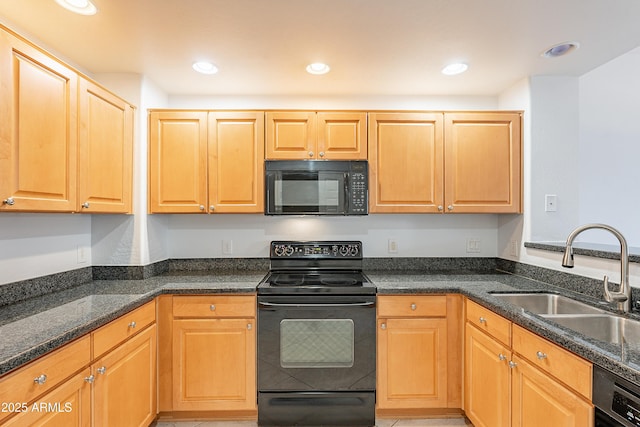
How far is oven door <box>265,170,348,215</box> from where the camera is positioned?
2256mm

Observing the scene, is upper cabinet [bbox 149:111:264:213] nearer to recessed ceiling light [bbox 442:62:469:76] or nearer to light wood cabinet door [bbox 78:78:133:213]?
light wood cabinet door [bbox 78:78:133:213]

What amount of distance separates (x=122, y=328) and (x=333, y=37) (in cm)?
189

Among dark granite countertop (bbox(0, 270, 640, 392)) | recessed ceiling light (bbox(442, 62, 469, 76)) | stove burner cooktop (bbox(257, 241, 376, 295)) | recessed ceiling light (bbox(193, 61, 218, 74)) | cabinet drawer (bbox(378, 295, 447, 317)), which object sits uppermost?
recessed ceiling light (bbox(442, 62, 469, 76))

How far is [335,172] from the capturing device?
227 cm

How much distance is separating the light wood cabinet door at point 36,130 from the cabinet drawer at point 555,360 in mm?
2269

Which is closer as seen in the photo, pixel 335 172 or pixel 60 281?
pixel 60 281

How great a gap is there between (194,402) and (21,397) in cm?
113

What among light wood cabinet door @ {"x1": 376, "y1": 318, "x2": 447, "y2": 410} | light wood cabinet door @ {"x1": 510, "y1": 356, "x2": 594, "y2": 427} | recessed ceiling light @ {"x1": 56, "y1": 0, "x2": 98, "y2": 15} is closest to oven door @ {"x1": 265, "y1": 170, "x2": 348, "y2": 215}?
light wood cabinet door @ {"x1": 376, "y1": 318, "x2": 447, "y2": 410}

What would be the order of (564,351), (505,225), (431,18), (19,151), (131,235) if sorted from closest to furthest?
(564,351) → (19,151) → (431,18) → (131,235) → (505,225)

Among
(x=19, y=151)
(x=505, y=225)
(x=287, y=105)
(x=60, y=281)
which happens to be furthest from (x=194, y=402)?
(x=505, y=225)

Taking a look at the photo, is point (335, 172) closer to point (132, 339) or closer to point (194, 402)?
point (132, 339)

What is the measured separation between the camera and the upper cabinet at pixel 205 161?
226cm

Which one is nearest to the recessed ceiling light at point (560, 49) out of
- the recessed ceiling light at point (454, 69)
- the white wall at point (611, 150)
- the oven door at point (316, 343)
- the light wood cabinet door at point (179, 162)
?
the recessed ceiling light at point (454, 69)

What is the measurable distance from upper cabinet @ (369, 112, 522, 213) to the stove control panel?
16.6 inches
